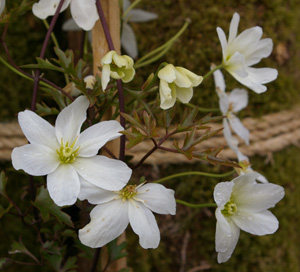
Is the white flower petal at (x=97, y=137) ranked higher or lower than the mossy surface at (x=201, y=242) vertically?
higher

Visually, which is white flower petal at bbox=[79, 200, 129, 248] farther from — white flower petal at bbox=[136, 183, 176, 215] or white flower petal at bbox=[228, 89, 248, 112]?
white flower petal at bbox=[228, 89, 248, 112]

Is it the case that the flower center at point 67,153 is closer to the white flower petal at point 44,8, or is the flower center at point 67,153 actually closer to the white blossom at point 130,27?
the white flower petal at point 44,8

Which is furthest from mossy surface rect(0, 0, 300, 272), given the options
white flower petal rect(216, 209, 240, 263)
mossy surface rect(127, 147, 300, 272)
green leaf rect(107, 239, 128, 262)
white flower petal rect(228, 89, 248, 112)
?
white flower petal rect(216, 209, 240, 263)

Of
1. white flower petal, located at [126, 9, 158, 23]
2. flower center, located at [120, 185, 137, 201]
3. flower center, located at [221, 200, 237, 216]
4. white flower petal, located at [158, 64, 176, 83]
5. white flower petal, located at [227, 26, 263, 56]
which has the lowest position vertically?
flower center, located at [221, 200, 237, 216]

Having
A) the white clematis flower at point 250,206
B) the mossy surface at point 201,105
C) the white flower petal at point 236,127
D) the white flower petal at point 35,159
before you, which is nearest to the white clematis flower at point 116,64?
the white flower petal at point 35,159

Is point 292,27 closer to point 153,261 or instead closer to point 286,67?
point 286,67

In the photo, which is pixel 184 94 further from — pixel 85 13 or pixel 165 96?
pixel 85 13

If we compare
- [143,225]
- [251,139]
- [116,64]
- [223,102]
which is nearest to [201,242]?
[251,139]
